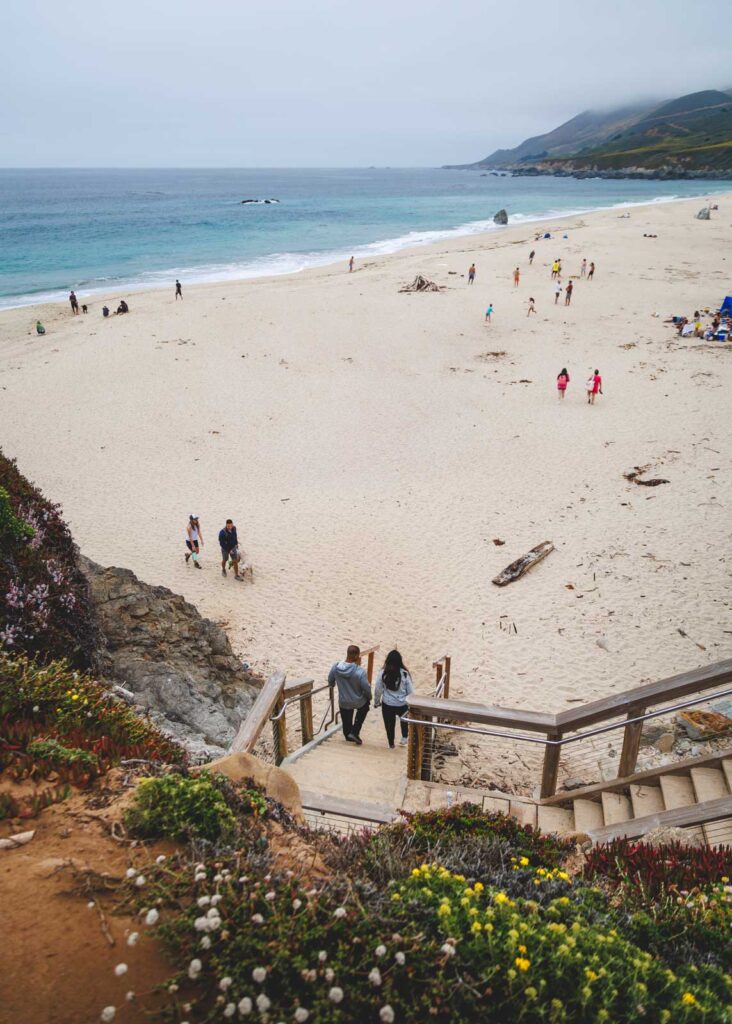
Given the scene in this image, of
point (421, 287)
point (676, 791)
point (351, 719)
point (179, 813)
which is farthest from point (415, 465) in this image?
point (421, 287)

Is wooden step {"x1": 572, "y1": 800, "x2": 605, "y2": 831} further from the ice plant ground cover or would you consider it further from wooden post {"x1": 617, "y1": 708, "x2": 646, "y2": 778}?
the ice plant ground cover

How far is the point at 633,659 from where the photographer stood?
931cm

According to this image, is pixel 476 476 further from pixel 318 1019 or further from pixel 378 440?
pixel 318 1019

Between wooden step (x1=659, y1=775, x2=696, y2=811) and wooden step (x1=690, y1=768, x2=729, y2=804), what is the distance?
0.08 meters

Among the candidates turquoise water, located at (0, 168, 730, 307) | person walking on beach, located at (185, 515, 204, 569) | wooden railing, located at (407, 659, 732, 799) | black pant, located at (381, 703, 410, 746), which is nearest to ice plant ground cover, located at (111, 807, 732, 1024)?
wooden railing, located at (407, 659, 732, 799)

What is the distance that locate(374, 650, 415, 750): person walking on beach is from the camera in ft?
21.7

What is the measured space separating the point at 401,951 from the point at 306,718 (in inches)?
194

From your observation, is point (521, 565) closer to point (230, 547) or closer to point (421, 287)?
point (230, 547)

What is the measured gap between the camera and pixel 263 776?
4.14m

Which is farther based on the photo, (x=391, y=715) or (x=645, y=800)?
(x=391, y=715)

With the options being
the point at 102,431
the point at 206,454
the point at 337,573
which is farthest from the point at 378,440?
the point at 102,431

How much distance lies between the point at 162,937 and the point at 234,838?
2.16 feet

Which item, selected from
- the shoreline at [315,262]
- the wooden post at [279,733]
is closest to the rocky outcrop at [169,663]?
the wooden post at [279,733]

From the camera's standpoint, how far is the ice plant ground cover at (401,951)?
2.30 metres
